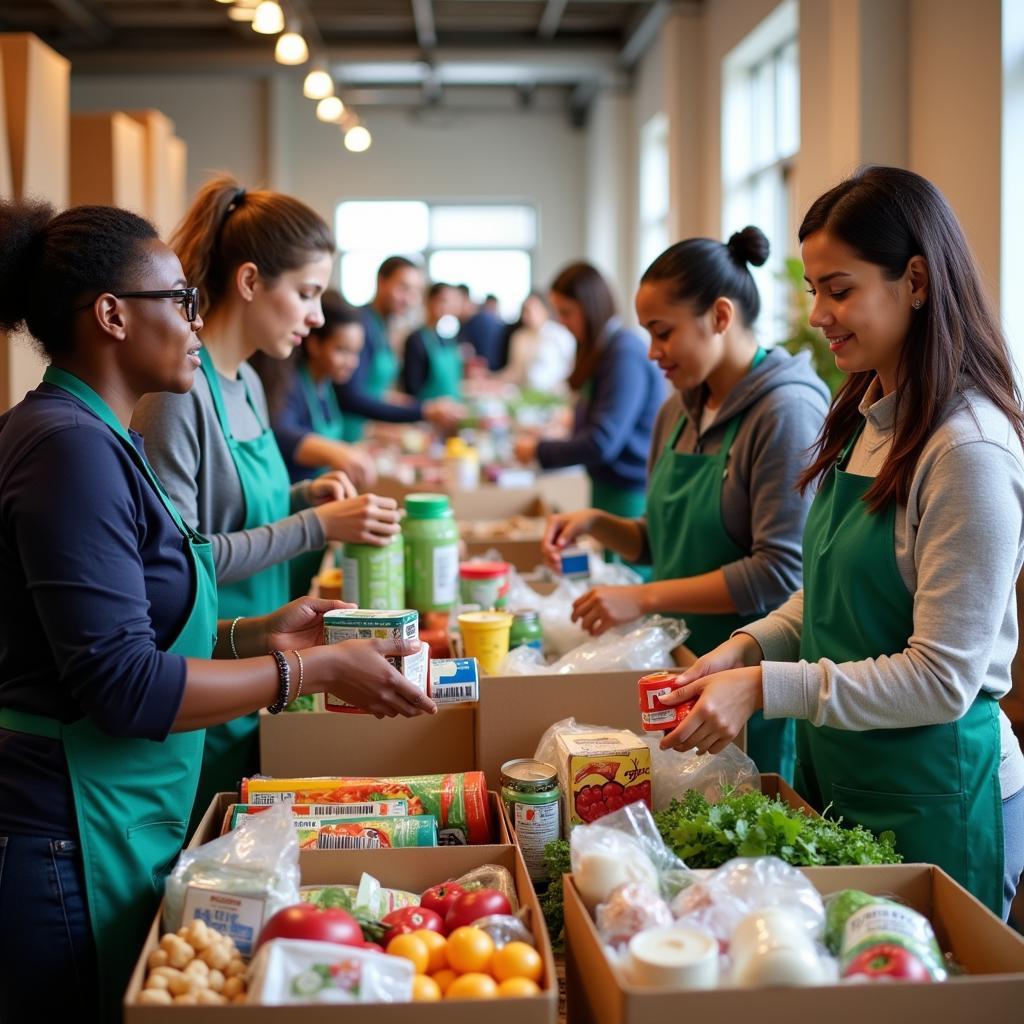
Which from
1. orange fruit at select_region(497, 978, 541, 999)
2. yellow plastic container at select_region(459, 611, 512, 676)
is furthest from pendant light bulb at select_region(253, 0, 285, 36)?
orange fruit at select_region(497, 978, 541, 999)

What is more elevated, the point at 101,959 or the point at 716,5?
the point at 716,5

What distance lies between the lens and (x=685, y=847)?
1.57 meters

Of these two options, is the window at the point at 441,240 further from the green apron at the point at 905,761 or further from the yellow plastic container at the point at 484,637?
the green apron at the point at 905,761

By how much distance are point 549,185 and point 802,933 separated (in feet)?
51.6

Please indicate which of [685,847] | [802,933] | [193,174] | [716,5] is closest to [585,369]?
[685,847]

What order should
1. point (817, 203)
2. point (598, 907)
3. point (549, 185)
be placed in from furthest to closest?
point (549, 185) → point (817, 203) → point (598, 907)

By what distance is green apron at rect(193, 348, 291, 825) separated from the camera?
2270 millimetres

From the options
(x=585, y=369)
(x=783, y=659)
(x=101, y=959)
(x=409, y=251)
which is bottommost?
(x=101, y=959)

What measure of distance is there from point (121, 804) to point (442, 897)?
46cm

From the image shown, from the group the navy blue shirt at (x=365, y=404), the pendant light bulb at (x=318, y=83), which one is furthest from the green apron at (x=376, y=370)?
the pendant light bulb at (x=318, y=83)

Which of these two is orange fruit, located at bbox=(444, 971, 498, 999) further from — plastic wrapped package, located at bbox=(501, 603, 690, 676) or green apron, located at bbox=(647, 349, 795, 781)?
green apron, located at bbox=(647, 349, 795, 781)

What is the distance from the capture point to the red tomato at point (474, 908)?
1.45 meters

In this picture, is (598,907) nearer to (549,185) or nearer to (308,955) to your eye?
(308,955)

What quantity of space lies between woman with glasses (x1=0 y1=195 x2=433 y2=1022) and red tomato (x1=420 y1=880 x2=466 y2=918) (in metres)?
0.28
